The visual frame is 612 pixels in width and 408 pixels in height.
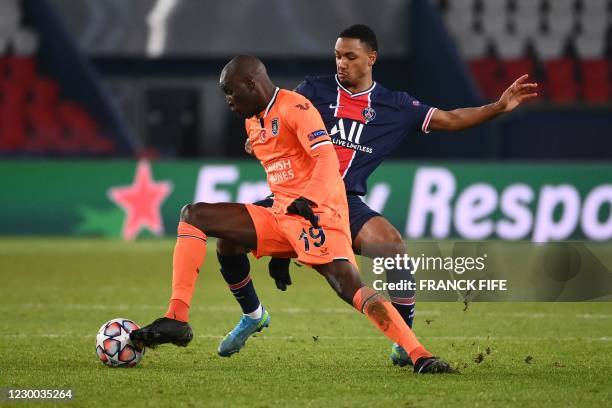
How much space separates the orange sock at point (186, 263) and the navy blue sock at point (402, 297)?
111 cm

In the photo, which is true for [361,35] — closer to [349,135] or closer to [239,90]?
[349,135]

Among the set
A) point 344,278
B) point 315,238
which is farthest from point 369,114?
point 344,278

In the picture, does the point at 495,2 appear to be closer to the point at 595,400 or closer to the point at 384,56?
the point at 384,56

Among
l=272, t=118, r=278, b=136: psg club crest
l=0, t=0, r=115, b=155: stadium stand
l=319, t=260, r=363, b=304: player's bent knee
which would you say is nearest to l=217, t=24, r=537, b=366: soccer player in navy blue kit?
l=272, t=118, r=278, b=136: psg club crest

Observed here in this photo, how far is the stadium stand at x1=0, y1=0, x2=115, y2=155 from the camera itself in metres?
18.8

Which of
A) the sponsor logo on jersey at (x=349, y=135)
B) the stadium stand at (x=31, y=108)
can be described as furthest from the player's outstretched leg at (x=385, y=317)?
the stadium stand at (x=31, y=108)

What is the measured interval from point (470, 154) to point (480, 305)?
900 cm

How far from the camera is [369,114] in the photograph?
22.5 ft

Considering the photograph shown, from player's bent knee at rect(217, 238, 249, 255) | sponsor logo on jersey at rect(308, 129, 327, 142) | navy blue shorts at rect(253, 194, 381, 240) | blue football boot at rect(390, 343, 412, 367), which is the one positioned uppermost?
sponsor logo on jersey at rect(308, 129, 327, 142)

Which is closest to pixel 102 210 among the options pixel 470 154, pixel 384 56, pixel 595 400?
pixel 470 154

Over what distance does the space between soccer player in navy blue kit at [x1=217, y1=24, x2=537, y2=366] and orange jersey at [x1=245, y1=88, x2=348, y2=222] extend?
295 millimetres

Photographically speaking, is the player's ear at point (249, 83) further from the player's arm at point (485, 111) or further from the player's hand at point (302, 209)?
the player's arm at point (485, 111)

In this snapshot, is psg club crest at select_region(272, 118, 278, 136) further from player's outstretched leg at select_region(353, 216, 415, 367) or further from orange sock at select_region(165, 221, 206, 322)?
player's outstretched leg at select_region(353, 216, 415, 367)

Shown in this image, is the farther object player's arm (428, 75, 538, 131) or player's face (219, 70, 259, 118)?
player's arm (428, 75, 538, 131)
